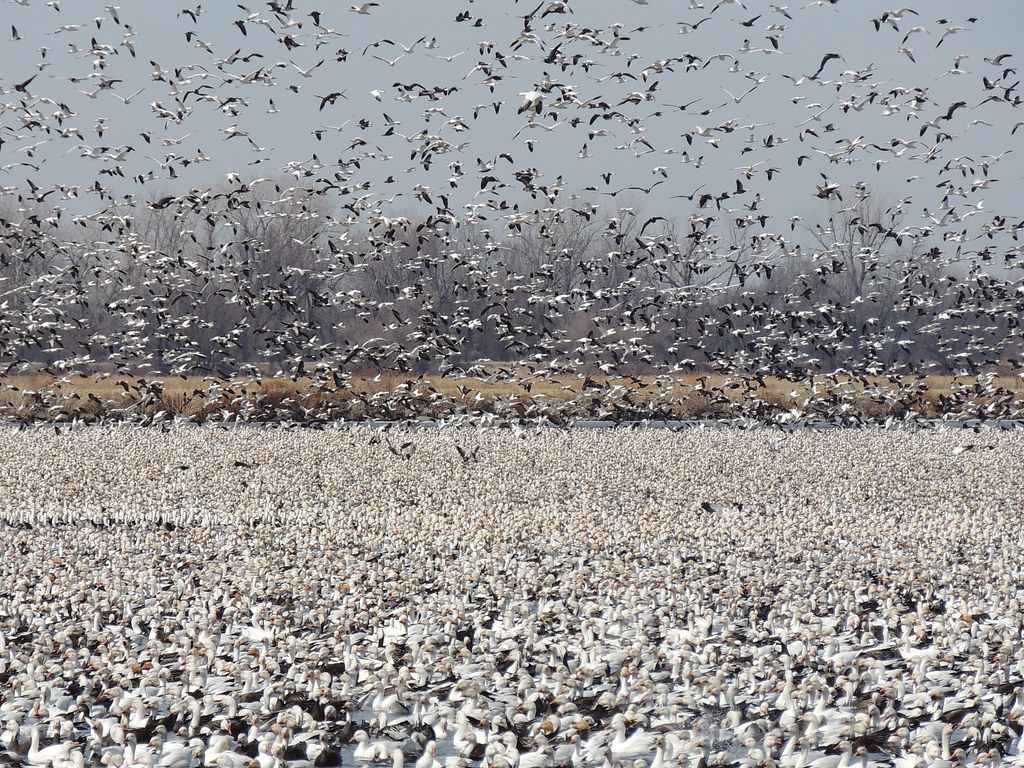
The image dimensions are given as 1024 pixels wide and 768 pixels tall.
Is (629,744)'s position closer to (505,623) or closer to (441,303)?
(505,623)

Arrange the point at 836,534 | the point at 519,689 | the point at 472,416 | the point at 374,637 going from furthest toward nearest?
the point at 472,416 < the point at 836,534 < the point at 374,637 < the point at 519,689

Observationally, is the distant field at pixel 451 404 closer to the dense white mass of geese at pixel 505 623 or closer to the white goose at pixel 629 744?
the dense white mass of geese at pixel 505 623

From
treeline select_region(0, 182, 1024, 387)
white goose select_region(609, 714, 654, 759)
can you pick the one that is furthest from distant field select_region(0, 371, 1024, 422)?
white goose select_region(609, 714, 654, 759)

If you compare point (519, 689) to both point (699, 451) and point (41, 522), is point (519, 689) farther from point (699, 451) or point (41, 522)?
point (699, 451)

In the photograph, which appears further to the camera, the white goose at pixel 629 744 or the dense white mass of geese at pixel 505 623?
the dense white mass of geese at pixel 505 623

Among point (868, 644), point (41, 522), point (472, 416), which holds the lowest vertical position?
point (472, 416)

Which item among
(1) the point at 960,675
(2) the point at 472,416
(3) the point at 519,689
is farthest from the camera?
(2) the point at 472,416

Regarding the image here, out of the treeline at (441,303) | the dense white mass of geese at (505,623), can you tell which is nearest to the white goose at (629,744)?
the dense white mass of geese at (505,623)

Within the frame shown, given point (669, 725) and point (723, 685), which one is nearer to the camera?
point (669, 725)

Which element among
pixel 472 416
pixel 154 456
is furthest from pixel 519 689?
pixel 472 416

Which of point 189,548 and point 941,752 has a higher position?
point 941,752
